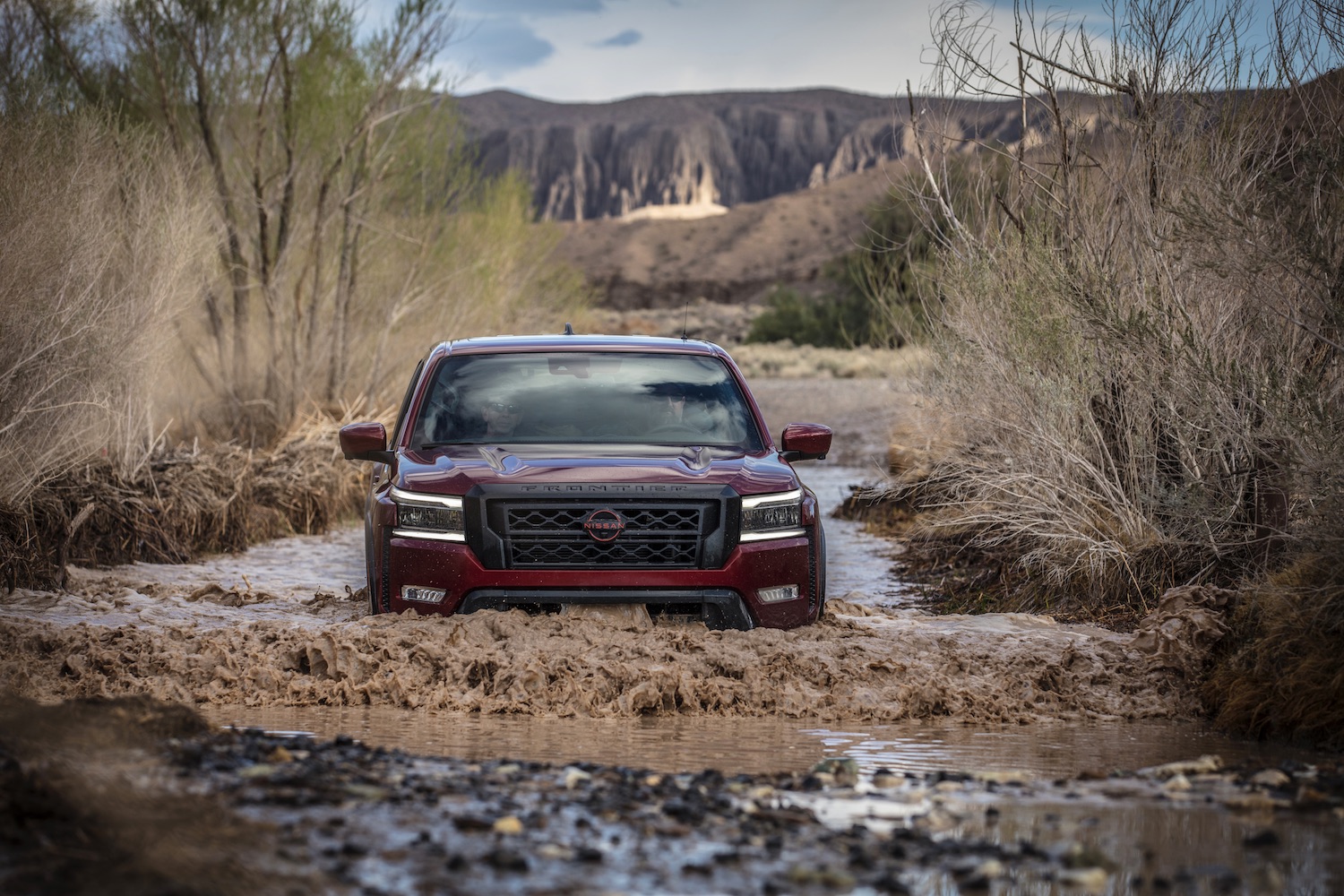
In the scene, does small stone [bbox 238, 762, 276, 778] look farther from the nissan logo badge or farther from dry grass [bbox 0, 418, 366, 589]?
dry grass [bbox 0, 418, 366, 589]

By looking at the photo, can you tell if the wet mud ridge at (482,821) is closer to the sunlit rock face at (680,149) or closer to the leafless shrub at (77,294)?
the leafless shrub at (77,294)

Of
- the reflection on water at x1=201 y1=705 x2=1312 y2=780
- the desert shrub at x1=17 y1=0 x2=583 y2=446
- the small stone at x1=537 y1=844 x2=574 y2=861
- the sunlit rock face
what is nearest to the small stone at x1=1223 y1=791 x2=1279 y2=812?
the reflection on water at x1=201 y1=705 x2=1312 y2=780

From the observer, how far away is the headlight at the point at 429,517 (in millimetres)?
7371

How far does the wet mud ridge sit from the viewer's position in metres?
4.13

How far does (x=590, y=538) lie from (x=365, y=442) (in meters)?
1.51

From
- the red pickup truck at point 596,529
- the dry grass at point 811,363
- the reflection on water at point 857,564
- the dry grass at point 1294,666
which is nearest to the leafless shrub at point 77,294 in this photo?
the red pickup truck at point 596,529

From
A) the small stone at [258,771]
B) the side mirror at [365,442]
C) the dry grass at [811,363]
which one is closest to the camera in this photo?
the small stone at [258,771]

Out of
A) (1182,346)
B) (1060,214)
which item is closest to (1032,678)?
(1182,346)

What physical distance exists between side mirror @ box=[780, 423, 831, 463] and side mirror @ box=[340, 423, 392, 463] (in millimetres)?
2085

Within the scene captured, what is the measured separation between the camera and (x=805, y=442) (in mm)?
8266

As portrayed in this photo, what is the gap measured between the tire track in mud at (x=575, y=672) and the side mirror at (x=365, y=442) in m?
0.92

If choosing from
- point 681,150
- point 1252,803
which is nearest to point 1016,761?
point 1252,803

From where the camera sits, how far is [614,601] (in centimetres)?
724

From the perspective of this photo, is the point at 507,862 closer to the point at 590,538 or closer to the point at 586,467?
the point at 590,538
